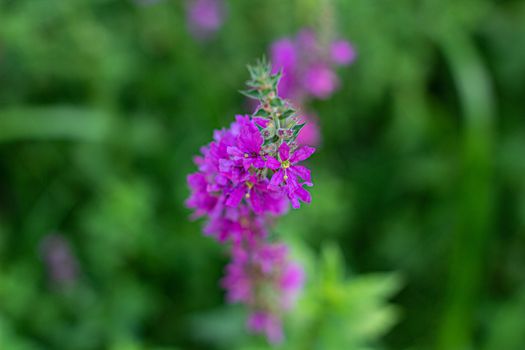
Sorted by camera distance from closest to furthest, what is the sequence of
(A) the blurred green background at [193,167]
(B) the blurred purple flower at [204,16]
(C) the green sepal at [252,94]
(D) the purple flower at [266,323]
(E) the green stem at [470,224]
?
(C) the green sepal at [252,94], (D) the purple flower at [266,323], (E) the green stem at [470,224], (A) the blurred green background at [193,167], (B) the blurred purple flower at [204,16]

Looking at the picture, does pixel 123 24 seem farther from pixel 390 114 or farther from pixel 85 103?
pixel 390 114

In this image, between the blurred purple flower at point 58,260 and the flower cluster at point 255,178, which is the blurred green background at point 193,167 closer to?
the blurred purple flower at point 58,260

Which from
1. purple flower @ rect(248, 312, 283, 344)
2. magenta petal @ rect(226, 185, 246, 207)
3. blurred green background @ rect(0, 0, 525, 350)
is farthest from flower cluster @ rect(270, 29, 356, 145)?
magenta petal @ rect(226, 185, 246, 207)

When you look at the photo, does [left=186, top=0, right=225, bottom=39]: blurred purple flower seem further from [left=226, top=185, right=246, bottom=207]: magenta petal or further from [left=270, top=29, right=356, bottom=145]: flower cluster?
[left=226, top=185, right=246, bottom=207]: magenta petal

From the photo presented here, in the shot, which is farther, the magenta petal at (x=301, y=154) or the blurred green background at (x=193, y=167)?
the blurred green background at (x=193, y=167)

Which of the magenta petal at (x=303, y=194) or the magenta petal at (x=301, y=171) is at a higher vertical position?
the magenta petal at (x=301, y=171)

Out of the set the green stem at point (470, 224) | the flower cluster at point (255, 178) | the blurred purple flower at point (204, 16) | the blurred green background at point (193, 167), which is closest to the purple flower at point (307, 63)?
the blurred green background at point (193, 167)

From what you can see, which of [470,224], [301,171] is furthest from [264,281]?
[470,224]

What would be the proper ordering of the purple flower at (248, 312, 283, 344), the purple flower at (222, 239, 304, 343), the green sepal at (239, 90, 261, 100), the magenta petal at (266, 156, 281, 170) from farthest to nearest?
1. the purple flower at (248, 312, 283, 344)
2. the purple flower at (222, 239, 304, 343)
3. the green sepal at (239, 90, 261, 100)
4. the magenta petal at (266, 156, 281, 170)
